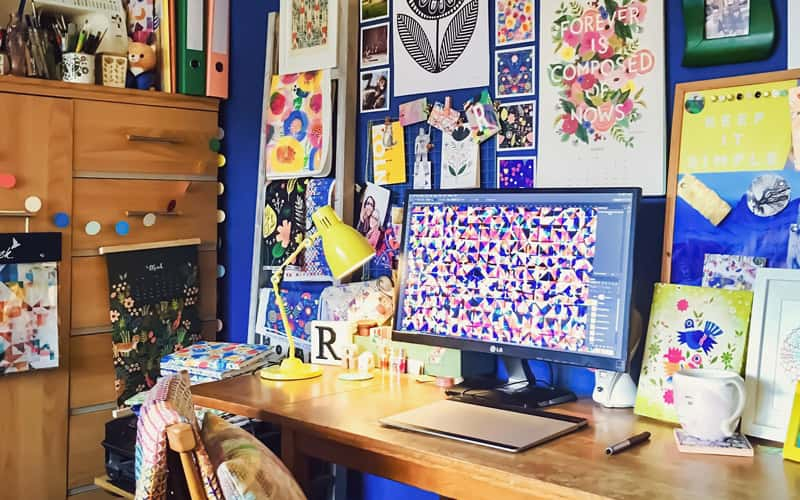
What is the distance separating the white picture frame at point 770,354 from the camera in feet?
5.07

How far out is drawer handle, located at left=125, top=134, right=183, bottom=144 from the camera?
8.64 feet

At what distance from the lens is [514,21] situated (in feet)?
6.89

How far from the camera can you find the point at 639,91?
1.87 m

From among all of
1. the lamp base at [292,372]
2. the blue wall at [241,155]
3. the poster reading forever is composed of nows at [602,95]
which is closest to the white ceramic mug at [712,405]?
the poster reading forever is composed of nows at [602,95]

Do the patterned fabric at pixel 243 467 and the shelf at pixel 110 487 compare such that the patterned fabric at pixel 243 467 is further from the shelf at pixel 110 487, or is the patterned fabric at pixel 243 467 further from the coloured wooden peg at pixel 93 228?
the coloured wooden peg at pixel 93 228

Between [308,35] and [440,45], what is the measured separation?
457mm

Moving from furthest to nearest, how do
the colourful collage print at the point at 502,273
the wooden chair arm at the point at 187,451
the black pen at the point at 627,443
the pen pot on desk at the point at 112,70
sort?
1. the pen pot on desk at the point at 112,70
2. the colourful collage print at the point at 502,273
3. the black pen at the point at 627,443
4. the wooden chair arm at the point at 187,451

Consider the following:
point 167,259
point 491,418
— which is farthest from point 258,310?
point 491,418

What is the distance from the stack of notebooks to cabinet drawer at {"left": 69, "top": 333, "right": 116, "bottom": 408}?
27 centimetres

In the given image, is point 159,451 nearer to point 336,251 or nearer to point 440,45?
point 336,251

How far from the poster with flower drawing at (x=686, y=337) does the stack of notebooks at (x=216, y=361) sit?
1047mm

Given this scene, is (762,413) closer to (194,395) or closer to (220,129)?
(194,395)

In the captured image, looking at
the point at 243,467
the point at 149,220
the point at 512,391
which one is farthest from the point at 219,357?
the point at 243,467

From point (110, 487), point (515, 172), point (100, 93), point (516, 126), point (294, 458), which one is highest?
point (100, 93)
